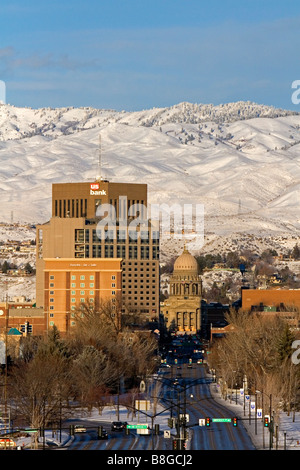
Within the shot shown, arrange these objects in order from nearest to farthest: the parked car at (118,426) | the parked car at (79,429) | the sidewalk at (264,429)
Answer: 1. the sidewalk at (264,429)
2. the parked car at (79,429)
3. the parked car at (118,426)

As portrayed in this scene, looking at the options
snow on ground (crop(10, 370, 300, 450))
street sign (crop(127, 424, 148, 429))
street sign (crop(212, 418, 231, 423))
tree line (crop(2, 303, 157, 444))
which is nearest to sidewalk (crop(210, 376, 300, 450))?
snow on ground (crop(10, 370, 300, 450))

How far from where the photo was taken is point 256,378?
155m

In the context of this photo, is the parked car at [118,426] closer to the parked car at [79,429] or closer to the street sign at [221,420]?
the parked car at [79,429]

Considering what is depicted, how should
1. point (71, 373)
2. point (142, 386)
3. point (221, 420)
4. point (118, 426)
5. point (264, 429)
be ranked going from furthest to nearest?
point (142, 386) → point (71, 373) → point (264, 429) → point (118, 426) → point (221, 420)

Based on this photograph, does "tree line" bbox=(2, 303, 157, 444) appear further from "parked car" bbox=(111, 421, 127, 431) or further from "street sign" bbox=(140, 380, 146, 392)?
"parked car" bbox=(111, 421, 127, 431)

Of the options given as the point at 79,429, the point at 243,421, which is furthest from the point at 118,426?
the point at 243,421

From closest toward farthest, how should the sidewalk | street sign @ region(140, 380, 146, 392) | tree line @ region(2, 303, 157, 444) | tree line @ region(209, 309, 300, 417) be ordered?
the sidewalk → tree line @ region(2, 303, 157, 444) → tree line @ region(209, 309, 300, 417) → street sign @ region(140, 380, 146, 392)

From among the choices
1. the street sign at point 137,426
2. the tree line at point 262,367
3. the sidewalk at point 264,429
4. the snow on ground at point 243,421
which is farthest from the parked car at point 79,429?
the tree line at point 262,367

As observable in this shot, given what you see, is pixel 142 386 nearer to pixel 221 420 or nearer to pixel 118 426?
pixel 118 426

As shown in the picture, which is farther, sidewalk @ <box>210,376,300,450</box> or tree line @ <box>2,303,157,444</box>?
tree line @ <box>2,303,157,444</box>

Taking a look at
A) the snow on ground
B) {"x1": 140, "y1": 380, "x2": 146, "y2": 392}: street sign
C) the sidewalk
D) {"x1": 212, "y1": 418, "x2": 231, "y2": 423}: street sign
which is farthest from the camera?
{"x1": 140, "y1": 380, "x2": 146, "y2": 392}: street sign

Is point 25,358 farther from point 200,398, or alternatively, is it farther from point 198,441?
point 198,441

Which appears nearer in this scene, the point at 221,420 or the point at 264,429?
the point at 221,420

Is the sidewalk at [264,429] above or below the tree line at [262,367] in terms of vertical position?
below
